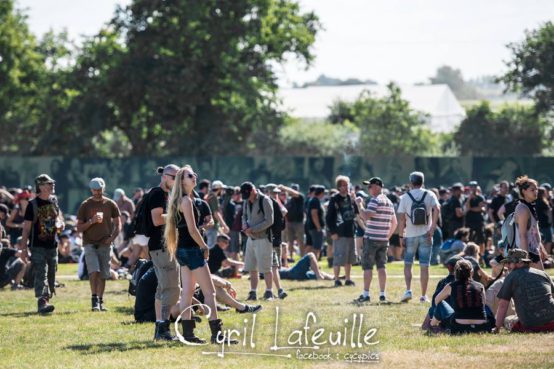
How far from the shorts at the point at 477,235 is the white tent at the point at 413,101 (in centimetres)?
7229

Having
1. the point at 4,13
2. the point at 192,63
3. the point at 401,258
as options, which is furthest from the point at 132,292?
the point at 4,13

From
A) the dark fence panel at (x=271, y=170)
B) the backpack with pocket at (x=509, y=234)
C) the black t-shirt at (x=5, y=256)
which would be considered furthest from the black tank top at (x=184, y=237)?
the dark fence panel at (x=271, y=170)

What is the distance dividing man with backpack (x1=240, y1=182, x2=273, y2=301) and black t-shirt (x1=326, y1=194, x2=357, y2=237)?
2.24 metres

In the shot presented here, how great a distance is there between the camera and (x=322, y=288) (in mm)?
19062

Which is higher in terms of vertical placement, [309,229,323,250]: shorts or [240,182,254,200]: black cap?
[240,182,254,200]: black cap

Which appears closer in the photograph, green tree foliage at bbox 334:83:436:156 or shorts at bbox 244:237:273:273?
shorts at bbox 244:237:273:273

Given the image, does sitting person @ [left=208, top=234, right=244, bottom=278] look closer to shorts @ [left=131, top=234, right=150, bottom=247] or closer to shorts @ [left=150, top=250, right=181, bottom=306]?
shorts @ [left=131, top=234, right=150, bottom=247]

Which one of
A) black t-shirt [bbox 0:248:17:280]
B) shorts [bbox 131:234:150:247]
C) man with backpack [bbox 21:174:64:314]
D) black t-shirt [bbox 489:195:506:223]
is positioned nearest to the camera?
man with backpack [bbox 21:174:64:314]

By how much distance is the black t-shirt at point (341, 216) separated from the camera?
19031 millimetres

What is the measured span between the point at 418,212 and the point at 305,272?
535 cm

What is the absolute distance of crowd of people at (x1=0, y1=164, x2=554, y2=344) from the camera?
468 inches

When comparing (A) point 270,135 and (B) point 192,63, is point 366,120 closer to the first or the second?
(A) point 270,135

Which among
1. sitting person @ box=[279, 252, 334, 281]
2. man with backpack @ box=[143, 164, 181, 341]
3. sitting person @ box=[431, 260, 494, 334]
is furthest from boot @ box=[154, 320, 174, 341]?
sitting person @ box=[279, 252, 334, 281]

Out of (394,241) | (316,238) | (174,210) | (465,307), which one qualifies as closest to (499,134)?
(394,241)
